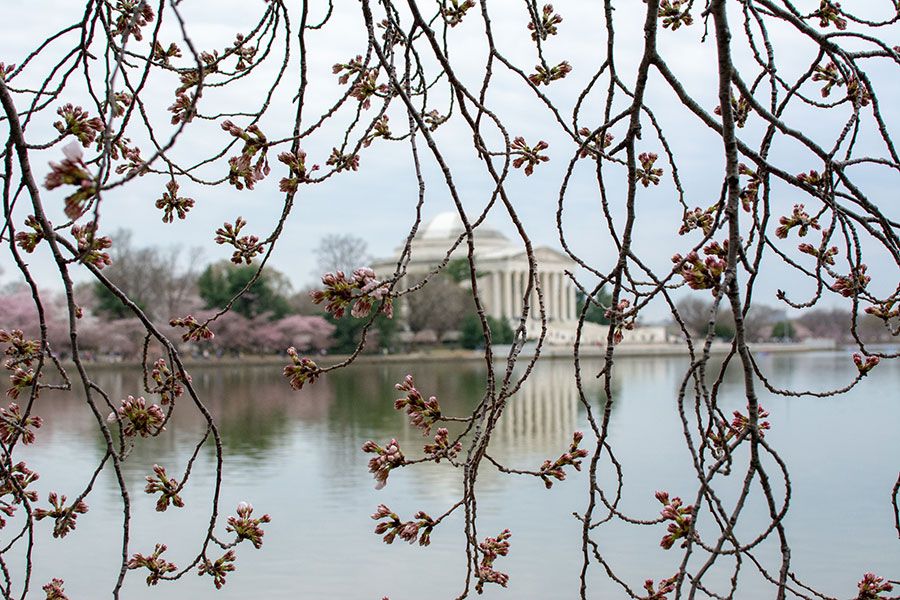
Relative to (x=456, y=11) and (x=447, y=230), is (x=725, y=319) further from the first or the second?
(x=456, y=11)

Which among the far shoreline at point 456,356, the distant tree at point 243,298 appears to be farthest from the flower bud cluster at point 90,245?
the distant tree at point 243,298

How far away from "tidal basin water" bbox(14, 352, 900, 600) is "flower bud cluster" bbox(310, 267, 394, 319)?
18.2ft

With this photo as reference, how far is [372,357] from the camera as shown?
1937 inches

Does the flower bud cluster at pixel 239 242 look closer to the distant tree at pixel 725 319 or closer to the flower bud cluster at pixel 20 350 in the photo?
the flower bud cluster at pixel 20 350

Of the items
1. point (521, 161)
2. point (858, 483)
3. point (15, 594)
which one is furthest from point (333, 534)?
point (521, 161)

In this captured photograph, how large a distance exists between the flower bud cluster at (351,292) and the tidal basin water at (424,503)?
5552mm

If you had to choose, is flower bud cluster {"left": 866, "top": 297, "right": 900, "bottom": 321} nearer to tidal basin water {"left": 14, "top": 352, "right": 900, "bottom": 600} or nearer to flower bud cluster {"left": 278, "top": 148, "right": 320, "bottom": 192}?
flower bud cluster {"left": 278, "top": 148, "right": 320, "bottom": 192}

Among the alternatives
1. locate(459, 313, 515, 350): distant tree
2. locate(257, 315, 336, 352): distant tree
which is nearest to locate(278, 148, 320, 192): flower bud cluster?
locate(257, 315, 336, 352): distant tree

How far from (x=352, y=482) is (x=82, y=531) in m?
3.37

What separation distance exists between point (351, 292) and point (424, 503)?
8637mm

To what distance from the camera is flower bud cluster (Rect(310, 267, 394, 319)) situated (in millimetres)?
1618

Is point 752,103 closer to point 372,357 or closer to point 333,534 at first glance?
point 333,534

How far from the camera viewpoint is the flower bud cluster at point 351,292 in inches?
63.7

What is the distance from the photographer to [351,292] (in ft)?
5.39
